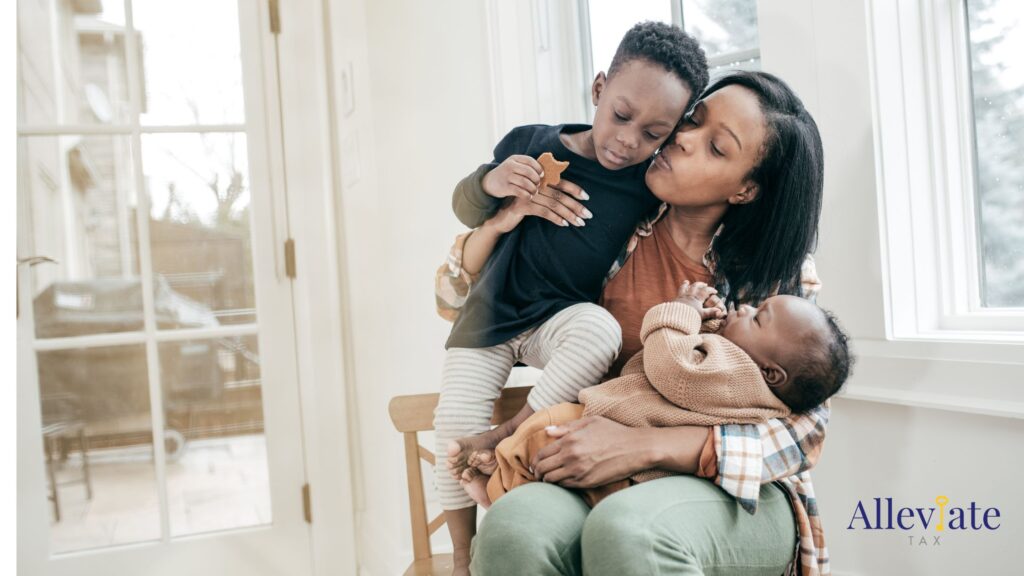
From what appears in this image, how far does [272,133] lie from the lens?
216 centimetres

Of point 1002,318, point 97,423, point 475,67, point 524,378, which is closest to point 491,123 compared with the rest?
point 475,67

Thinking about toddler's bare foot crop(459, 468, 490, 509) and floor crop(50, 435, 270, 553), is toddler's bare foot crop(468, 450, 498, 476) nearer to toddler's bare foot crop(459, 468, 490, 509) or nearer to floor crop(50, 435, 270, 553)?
toddler's bare foot crop(459, 468, 490, 509)

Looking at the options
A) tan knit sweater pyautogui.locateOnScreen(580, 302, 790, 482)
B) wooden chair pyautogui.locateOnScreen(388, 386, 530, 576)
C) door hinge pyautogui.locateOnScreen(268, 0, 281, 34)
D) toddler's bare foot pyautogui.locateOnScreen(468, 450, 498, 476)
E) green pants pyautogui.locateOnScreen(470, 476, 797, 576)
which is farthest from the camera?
door hinge pyautogui.locateOnScreen(268, 0, 281, 34)

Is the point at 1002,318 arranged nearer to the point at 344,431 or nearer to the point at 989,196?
the point at 989,196

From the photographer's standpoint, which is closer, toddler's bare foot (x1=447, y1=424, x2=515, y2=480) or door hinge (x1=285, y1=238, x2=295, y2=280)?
toddler's bare foot (x1=447, y1=424, x2=515, y2=480)

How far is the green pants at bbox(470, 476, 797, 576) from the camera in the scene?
2.59ft

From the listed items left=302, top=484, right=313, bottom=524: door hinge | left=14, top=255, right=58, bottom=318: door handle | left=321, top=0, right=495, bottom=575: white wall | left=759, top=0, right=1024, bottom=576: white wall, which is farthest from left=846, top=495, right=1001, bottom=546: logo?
left=14, top=255, right=58, bottom=318: door handle

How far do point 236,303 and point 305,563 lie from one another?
0.75m

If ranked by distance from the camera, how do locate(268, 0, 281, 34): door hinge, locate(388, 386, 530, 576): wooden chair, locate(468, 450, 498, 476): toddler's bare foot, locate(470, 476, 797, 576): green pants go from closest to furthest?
locate(470, 476, 797, 576): green pants < locate(468, 450, 498, 476): toddler's bare foot < locate(388, 386, 530, 576): wooden chair < locate(268, 0, 281, 34): door hinge

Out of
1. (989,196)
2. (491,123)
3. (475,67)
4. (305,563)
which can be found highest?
(475,67)

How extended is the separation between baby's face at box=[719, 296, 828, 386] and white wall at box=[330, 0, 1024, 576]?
29cm

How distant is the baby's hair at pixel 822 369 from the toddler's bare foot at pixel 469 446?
0.36 meters

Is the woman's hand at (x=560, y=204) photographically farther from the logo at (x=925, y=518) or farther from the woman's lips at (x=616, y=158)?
the logo at (x=925, y=518)

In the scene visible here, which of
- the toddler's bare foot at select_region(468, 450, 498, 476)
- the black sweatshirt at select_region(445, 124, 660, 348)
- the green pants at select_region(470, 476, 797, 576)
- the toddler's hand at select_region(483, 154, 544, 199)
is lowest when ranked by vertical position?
the green pants at select_region(470, 476, 797, 576)
